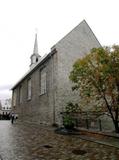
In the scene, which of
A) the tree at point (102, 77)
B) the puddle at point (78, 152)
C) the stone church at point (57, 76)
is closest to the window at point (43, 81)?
the stone church at point (57, 76)

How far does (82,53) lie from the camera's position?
21.5 metres

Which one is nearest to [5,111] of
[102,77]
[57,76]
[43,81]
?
[43,81]

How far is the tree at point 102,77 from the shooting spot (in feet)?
42.2

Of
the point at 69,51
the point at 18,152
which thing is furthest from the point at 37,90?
the point at 18,152

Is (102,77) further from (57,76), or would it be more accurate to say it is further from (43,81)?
(43,81)

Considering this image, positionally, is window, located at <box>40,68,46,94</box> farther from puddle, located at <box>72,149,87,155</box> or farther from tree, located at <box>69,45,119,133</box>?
puddle, located at <box>72,149,87,155</box>

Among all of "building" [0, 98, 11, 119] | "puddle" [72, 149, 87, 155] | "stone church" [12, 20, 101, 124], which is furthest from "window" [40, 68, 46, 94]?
"building" [0, 98, 11, 119]

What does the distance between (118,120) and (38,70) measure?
12693 millimetres

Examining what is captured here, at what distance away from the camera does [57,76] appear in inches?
750

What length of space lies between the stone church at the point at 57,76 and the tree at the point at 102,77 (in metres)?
4.40

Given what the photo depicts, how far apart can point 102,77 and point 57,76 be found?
252 inches

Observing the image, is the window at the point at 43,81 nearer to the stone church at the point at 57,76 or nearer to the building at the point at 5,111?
the stone church at the point at 57,76

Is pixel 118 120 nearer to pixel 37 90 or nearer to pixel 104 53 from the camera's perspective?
pixel 104 53

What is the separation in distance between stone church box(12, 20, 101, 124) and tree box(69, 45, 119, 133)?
14.4ft
